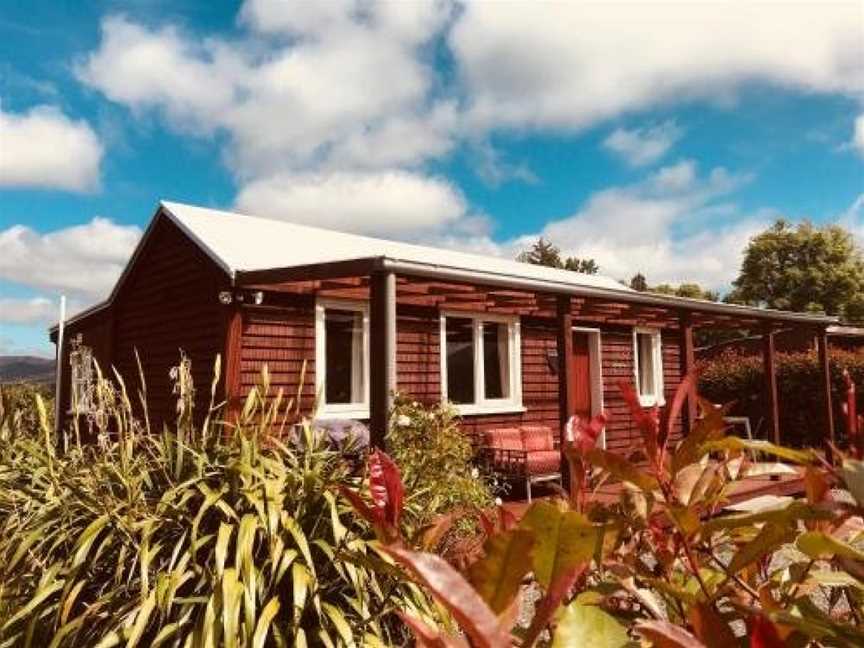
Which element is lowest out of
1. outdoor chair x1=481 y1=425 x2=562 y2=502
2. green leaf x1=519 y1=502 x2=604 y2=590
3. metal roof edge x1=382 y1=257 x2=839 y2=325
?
outdoor chair x1=481 y1=425 x2=562 y2=502

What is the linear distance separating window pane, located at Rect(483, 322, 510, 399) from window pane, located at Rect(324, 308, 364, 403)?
2.54m

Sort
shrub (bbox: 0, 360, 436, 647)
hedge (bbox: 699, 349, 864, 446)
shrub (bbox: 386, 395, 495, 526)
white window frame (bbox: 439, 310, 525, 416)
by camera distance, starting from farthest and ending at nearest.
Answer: hedge (bbox: 699, 349, 864, 446), white window frame (bbox: 439, 310, 525, 416), shrub (bbox: 386, 395, 495, 526), shrub (bbox: 0, 360, 436, 647)

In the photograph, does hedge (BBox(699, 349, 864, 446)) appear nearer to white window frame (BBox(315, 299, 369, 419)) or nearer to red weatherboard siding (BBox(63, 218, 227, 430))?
white window frame (BBox(315, 299, 369, 419))

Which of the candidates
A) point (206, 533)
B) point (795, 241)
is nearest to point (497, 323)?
point (206, 533)

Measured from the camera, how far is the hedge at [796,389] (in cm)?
1578

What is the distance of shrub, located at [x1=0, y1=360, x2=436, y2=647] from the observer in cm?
294

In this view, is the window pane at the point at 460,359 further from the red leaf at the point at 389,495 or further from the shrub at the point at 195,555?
the red leaf at the point at 389,495

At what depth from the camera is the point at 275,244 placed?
36.2ft

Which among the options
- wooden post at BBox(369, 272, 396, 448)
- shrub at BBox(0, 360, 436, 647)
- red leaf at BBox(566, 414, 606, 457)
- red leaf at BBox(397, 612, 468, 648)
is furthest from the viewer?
wooden post at BBox(369, 272, 396, 448)

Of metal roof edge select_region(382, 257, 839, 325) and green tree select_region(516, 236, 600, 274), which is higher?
green tree select_region(516, 236, 600, 274)

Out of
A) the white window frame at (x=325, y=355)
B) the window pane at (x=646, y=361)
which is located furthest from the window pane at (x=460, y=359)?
the window pane at (x=646, y=361)

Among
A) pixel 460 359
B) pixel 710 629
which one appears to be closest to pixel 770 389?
pixel 460 359

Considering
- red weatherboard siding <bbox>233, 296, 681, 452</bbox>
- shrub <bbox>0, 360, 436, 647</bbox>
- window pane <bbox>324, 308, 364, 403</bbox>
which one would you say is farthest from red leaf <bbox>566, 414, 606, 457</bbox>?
window pane <bbox>324, 308, 364, 403</bbox>

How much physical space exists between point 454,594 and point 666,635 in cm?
20
